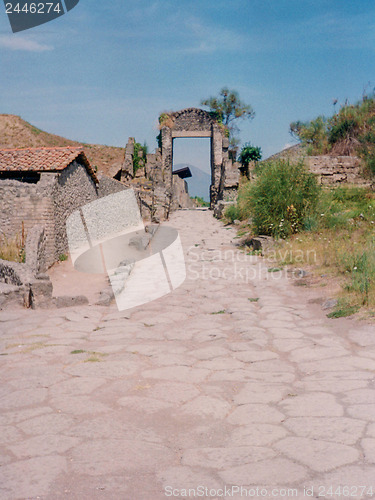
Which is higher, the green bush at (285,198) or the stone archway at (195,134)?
the stone archway at (195,134)

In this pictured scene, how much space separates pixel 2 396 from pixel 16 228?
9585 millimetres

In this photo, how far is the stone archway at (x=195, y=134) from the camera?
29.8 meters

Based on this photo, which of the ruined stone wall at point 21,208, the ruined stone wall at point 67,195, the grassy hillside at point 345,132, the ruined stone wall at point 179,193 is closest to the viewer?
the ruined stone wall at point 21,208

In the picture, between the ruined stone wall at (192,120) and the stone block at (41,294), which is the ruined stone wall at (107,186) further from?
the stone block at (41,294)

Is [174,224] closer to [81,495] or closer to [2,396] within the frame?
[2,396]

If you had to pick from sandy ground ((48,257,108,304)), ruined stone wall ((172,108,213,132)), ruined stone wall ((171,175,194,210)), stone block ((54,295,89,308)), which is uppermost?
ruined stone wall ((172,108,213,132))

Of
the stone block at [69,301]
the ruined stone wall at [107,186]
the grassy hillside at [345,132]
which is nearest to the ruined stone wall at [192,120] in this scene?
the ruined stone wall at [107,186]

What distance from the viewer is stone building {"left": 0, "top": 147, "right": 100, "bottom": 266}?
12.3 m

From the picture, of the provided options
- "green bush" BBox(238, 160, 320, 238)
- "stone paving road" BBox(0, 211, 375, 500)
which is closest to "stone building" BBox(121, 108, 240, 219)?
"green bush" BBox(238, 160, 320, 238)

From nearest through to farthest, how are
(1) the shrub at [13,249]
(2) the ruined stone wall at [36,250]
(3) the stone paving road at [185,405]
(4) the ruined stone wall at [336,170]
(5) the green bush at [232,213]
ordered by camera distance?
(3) the stone paving road at [185,405], (2) the ruined stone wall at [36,250], (1) the shrub at [13,249], (4) the ruined stone wall at [336,170], (5) the green bush at [232,213]

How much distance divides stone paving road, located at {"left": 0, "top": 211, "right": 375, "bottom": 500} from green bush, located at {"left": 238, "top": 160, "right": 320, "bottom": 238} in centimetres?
538

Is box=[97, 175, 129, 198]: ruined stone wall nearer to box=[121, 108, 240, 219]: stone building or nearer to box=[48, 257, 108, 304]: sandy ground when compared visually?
box=[121, 108, 240, 219]: stone building

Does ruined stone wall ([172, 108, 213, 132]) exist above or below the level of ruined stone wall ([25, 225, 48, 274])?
above

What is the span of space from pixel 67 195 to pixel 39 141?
18715 mm
